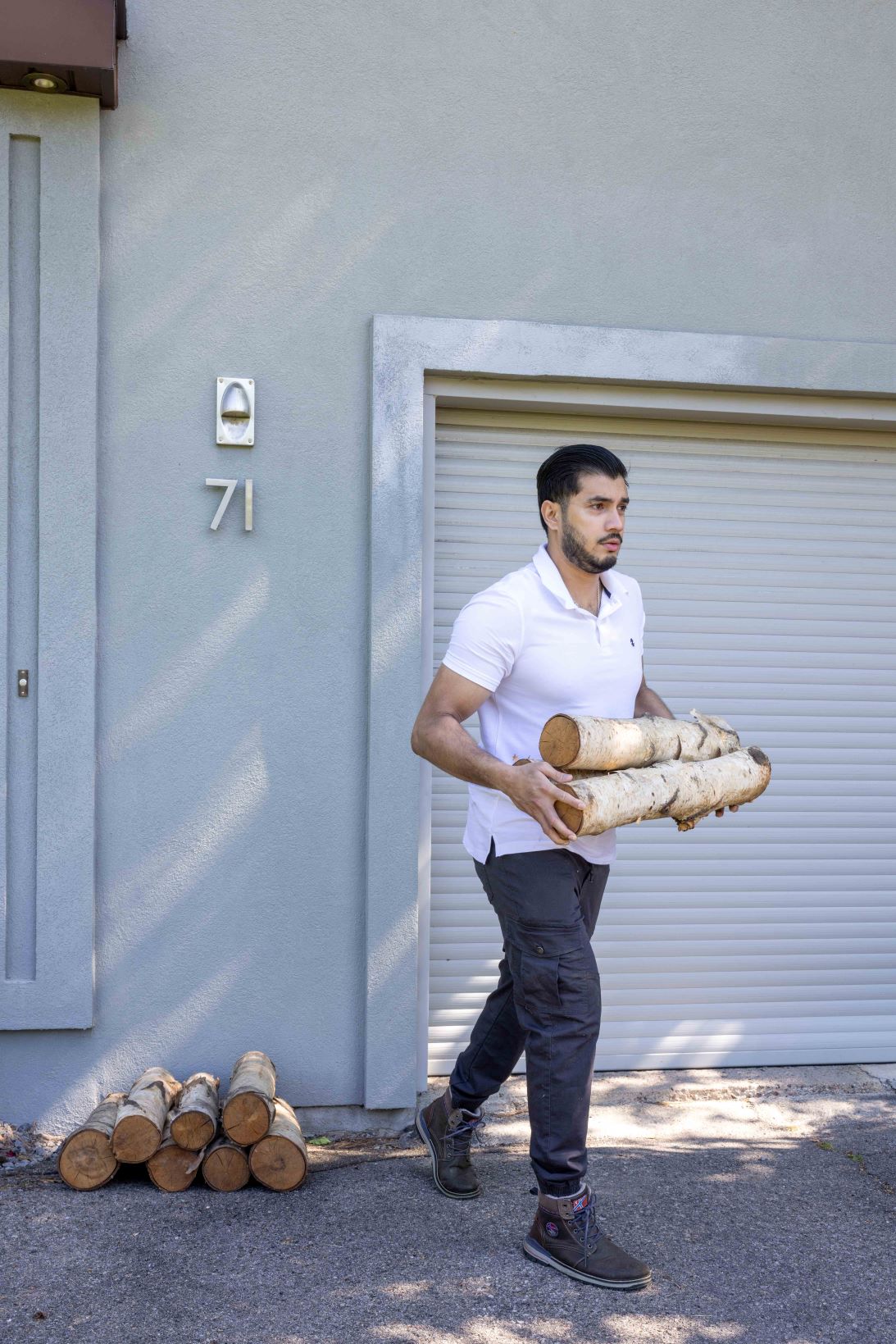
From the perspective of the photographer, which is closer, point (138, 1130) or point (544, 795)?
point (544, 795)

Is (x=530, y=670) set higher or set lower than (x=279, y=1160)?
higher

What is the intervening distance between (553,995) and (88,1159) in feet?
5.34

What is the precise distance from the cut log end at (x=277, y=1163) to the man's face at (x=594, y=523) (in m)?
2.01

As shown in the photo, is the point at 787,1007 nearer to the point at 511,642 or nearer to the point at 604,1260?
the point at 604,1260

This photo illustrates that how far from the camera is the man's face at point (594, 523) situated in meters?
3.29

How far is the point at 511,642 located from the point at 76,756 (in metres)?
1.72

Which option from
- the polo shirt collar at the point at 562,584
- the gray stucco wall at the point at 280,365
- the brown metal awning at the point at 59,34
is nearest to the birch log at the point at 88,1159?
the gray stucco wall at the point at 280,365

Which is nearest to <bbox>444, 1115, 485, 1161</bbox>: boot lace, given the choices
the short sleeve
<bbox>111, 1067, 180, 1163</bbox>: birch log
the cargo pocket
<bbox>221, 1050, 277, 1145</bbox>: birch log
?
<bbox>221, 1050, 277, 1145</bbox>: birch log

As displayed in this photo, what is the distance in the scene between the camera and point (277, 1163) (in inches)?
144

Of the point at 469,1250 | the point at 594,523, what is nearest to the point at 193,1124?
the point at 469,1250

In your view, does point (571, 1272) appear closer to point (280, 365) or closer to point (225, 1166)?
point (225, 1166)

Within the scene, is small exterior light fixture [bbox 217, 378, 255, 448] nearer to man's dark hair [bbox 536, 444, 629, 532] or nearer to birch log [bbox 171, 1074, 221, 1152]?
man's dark hair [bbox 536, 444, 629, 532]

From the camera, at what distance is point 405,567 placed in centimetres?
420

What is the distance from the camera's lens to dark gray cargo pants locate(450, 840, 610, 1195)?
309cm
